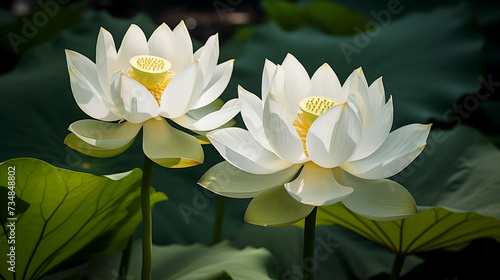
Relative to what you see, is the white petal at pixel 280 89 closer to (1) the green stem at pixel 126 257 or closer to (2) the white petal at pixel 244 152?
(2) the white petal at pixel 244 152

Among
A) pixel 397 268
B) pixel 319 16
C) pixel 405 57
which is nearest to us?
pixel 397 268

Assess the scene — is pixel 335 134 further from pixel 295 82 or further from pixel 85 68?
pixel 85 68

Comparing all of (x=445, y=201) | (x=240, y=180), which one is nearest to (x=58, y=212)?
(x=240, y=180)

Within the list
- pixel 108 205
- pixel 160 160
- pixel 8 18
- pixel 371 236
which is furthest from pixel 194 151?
pixel 8 18

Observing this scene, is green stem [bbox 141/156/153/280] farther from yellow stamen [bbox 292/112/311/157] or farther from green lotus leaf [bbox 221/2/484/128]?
green lotus leaf [bbox 221/2/484/128]

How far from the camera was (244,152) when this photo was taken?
528 millimetres

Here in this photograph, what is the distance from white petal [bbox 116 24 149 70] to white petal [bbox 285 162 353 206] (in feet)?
0.80

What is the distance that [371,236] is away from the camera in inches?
28.2

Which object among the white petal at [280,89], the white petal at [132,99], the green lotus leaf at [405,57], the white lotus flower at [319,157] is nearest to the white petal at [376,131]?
the white lotus flower at [319,157]

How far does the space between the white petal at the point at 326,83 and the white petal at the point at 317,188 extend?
0.10 metres

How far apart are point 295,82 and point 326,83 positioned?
0.11ft

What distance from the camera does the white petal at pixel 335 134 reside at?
0.49m

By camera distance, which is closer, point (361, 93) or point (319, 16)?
point (361, 93)

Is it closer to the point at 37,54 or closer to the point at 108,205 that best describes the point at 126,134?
the point at 108,205
